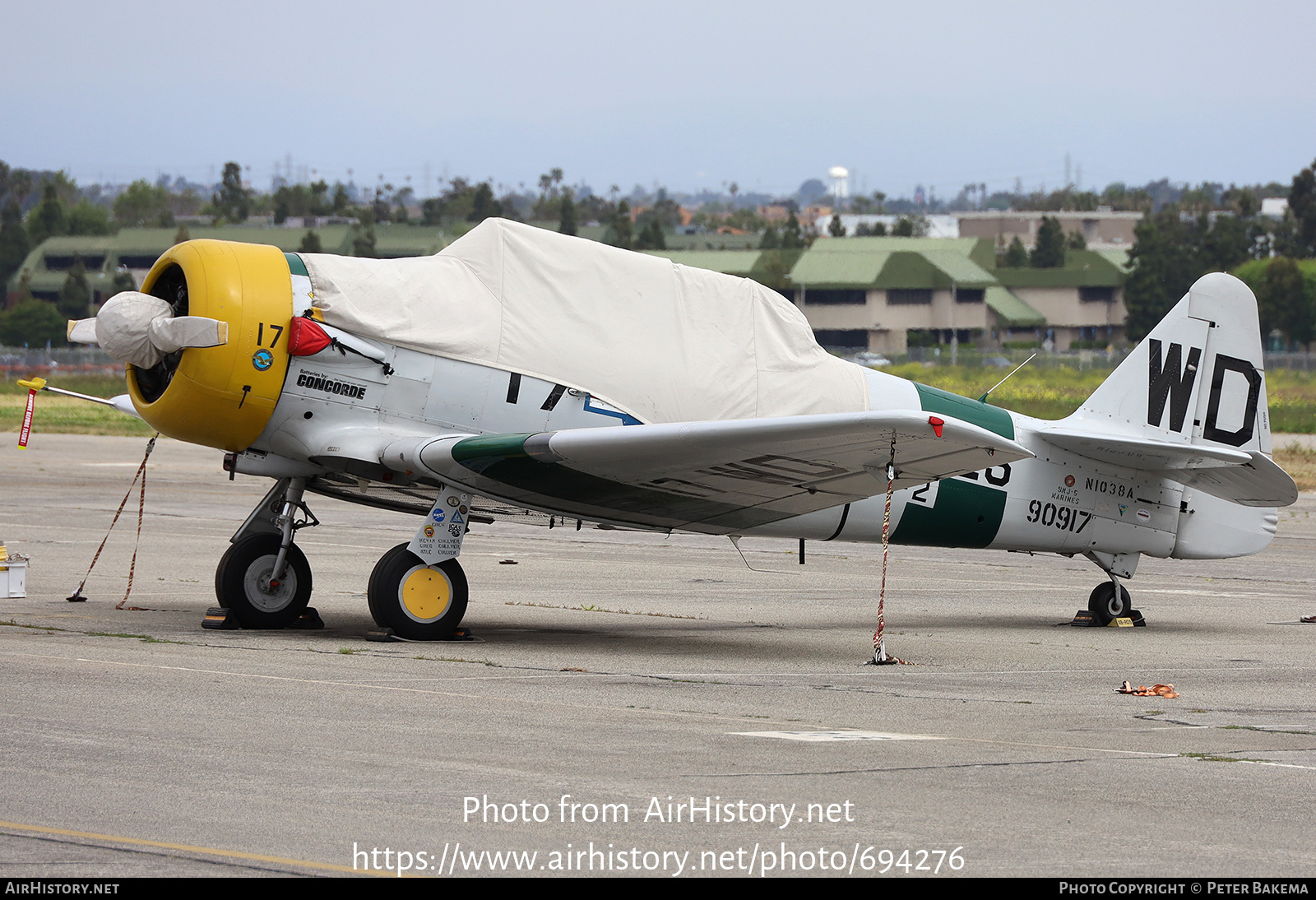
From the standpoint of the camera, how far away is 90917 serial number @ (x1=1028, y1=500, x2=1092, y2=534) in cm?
1415

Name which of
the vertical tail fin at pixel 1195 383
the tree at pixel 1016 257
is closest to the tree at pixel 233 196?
the tree at pixel 1016 257

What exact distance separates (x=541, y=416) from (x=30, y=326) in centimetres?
9640

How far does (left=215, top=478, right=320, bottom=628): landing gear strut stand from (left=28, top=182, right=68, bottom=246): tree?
144549 millimetres

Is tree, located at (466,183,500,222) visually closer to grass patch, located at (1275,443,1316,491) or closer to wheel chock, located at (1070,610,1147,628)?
grass patch, located at (1275,443,1316,491)

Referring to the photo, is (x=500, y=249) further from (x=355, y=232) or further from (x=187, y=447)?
(x=355, y=232)

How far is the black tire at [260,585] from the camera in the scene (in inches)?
484

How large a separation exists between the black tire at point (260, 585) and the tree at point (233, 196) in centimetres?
16594

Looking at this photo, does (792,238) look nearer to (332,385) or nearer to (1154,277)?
(1154,277)

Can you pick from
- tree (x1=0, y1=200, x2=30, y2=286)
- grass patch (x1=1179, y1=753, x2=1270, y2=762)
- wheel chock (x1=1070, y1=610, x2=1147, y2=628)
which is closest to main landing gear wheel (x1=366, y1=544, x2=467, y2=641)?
grass patch (x1=1179, y1=753, x2=1270, y2=762)

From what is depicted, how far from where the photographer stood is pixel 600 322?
12.5 m

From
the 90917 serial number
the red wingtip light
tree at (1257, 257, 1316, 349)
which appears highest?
tree at (1257, 257, 1316, 349)

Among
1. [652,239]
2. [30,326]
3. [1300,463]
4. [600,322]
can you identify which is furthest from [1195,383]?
[652,239]

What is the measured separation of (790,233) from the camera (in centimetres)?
14512

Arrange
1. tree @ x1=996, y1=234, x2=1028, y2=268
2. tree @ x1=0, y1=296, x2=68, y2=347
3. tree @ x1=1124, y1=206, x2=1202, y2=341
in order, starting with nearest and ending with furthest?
tree @ x1=0, y1=296, x2=68, y2=347 < tree @ x1=1124, y1=206, x2=1202, y2=341 < tree @ x1=996, y1=234, x2=1028, y2=268
